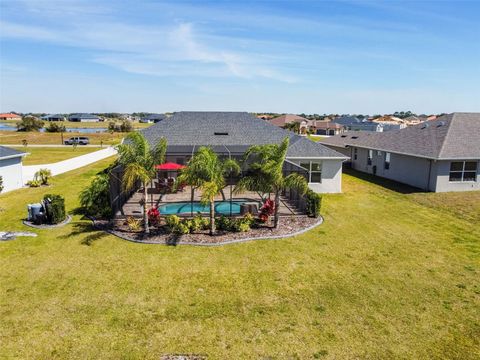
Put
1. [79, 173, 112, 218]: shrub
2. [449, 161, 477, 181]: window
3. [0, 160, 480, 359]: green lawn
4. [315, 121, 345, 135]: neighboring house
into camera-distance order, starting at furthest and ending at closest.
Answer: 1. [315, 121, 345, 135]: neighboring house
2. [449, 161, 477, 181]: window
3. [79, 173, 112, 218]: shrub
4. [0, 160, 480, 359]: green lawn

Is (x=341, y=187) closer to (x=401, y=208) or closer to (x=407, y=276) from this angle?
(x=401, y=208)

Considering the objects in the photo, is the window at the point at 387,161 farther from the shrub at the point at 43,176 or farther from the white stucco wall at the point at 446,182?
the shrub at the point at 43,176

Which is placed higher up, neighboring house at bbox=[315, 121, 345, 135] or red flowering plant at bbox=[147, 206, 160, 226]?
neighboring house at bbox=[315, 121, 345, 135]

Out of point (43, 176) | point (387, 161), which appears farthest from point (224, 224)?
point (387, 161)

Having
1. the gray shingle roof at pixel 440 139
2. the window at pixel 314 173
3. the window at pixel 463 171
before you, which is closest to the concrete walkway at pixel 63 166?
the window at pixel 314 173

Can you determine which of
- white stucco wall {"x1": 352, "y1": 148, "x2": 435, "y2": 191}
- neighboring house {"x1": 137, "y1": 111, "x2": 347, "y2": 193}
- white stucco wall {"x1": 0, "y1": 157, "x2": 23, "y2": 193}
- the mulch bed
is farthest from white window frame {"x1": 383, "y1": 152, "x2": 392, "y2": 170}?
white stucco wall {"x1": 0, "y1": 157, "x2": 23, "y2": 193}

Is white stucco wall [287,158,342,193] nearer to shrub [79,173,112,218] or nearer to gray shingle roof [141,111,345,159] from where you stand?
gray shingle roof [141,111,345,159]

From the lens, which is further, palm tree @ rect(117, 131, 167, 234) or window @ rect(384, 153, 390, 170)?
window @ rect(384, 153, 390, 170)
